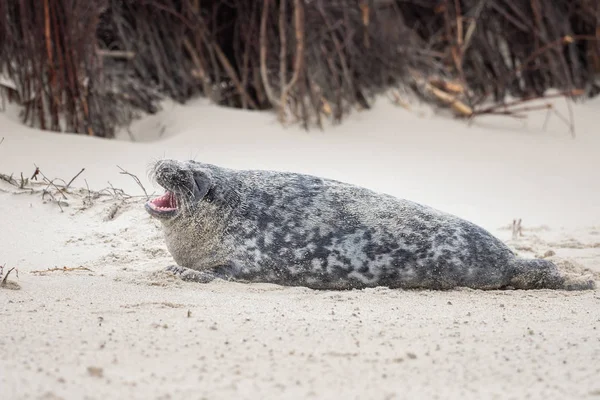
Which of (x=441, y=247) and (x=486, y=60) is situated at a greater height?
(x=486, y=60)

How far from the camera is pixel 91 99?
25.3 ft

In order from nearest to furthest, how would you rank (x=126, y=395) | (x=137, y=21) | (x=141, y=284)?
(x=126, y=395), (x=141, y=284), (x=137, y=21)

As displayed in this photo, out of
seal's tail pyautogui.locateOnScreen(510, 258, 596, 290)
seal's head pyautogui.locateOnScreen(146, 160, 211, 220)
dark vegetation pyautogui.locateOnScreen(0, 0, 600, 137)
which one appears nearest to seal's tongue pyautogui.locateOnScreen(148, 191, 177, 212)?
seal's head pyautogui.locateOnScreen(146, 160, 211, 220)

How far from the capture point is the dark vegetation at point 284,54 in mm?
7465

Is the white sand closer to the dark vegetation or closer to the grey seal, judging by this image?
the grey seal

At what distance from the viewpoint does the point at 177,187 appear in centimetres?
461

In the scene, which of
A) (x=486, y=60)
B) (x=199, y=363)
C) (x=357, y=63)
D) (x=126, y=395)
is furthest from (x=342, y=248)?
(x=486, y=60)

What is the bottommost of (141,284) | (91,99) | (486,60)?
(141,284)

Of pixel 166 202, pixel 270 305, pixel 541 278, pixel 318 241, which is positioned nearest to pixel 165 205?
pixel 166 202

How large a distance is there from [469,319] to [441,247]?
101cm

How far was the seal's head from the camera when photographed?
458 cm

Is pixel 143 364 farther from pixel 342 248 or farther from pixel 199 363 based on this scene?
pixel 342 248

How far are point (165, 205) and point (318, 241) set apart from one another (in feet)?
2.96

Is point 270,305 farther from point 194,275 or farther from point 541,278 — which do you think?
point 541,278
